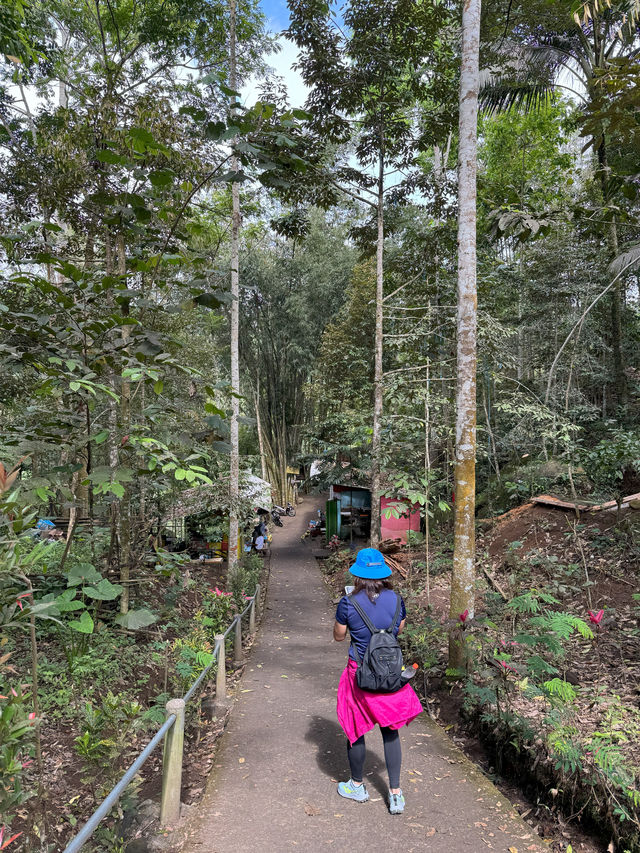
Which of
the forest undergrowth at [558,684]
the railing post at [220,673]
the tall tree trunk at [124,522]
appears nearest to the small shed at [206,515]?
the forest undergrowth at [558,684]

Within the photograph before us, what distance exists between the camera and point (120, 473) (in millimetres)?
3320

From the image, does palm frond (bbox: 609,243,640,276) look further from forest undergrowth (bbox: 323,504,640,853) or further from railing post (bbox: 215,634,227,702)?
railing post (bbox: 215,634,227,702)

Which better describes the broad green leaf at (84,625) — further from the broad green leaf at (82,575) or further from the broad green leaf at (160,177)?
the broad green leaf at (160,177)

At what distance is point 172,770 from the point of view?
123 inches

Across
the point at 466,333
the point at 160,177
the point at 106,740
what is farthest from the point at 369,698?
the point at 160,177

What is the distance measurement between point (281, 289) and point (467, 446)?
1802cm

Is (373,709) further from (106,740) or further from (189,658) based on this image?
(189,658)

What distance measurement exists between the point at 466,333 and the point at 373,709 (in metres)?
3.35

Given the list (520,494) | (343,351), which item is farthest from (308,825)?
(343,351)

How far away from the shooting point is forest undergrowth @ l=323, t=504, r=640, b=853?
3.13 m

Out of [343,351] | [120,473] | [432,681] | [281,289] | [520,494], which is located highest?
[281,289]

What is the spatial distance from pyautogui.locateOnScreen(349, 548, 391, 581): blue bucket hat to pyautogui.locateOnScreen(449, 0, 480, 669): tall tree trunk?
1770 mm

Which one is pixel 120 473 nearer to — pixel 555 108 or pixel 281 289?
pixel 555 108

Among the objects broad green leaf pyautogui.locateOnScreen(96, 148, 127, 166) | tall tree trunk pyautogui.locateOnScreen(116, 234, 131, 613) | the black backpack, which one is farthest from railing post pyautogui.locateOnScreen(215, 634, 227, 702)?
broad green leaf pyautogui.locateOnScreen(96, 148, 127, 166)
